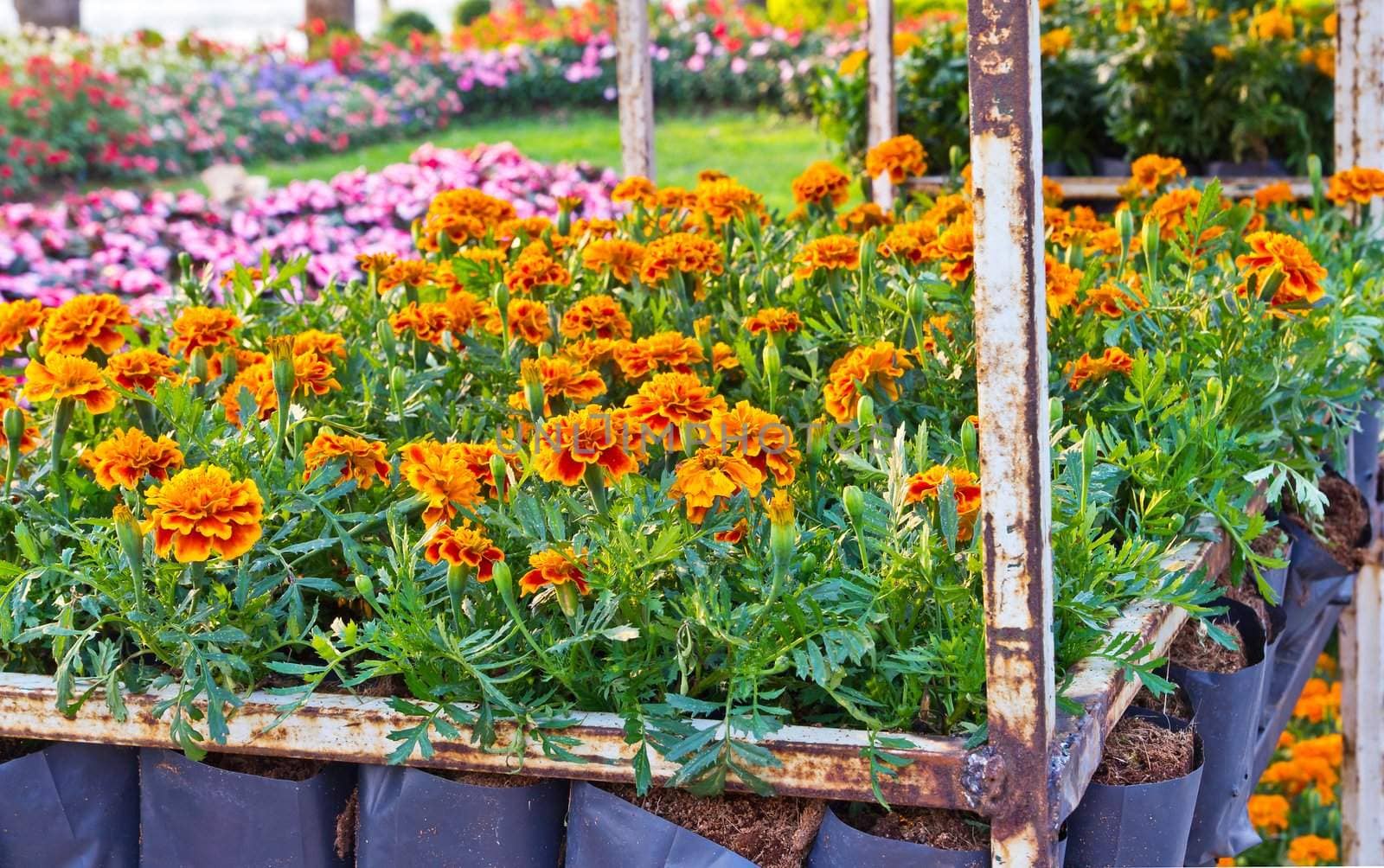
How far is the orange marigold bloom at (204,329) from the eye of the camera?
6.04 feet

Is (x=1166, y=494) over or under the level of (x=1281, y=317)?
under

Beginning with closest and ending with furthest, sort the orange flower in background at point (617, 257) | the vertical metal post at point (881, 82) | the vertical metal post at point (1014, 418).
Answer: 1. the vertical metal post at point (1014, 418)
2. the orange flower in background at point (617, 257)
3. the vertical metal post at point (881, 82)

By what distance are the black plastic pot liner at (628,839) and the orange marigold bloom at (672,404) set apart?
0.35m

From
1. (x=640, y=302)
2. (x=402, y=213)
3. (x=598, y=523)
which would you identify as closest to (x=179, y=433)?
(x=598, y=523)

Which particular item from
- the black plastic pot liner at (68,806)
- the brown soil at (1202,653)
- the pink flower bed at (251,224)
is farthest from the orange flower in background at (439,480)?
the pink flower bed at (251,224)

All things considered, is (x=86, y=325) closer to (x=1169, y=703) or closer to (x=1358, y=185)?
(x=1169, y=703)

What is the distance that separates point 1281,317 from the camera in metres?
1.91

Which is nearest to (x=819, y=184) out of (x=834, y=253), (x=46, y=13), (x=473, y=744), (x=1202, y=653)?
(x=834, y=253)

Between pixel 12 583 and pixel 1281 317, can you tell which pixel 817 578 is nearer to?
pixel 12 583

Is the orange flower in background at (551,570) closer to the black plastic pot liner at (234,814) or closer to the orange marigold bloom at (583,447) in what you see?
the orange marigold bloom at (583,447)

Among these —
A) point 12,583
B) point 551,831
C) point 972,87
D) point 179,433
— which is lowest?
point 551,831

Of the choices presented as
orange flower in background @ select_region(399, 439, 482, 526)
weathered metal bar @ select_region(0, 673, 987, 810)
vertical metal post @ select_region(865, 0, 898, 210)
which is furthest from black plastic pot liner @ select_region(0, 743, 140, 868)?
vertical metal post @ select_region(865, 0, 898, 210)

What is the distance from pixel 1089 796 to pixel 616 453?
549 millimetres

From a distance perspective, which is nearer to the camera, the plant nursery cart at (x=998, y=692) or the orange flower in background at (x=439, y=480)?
the plant nursery cart at (x=998, y=692)
